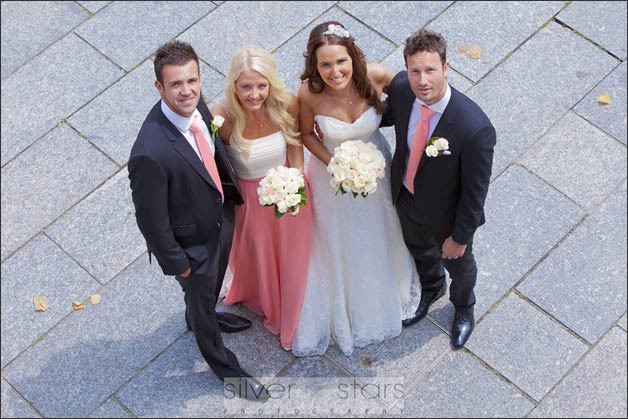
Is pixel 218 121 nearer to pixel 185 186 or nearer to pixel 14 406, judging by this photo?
pixel 185 186

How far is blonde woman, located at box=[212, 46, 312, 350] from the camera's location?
5141mm

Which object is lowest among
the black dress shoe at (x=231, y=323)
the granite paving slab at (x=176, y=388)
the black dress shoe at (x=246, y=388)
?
the granite paving slab at (x=176, y=388)

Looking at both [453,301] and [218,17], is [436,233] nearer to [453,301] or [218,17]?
[453,301]

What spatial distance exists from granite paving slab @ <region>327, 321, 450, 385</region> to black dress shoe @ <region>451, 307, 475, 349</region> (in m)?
0.09

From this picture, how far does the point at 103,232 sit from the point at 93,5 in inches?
101

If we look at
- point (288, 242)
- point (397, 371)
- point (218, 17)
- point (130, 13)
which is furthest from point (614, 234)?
point (130, 13)

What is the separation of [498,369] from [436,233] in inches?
46.7

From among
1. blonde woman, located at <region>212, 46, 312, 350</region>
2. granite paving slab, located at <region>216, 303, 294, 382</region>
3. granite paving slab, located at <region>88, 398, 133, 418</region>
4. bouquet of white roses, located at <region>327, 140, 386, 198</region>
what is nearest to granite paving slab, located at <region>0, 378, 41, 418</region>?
granite paving slab, located at <region>88, 398, 133, 418</region>

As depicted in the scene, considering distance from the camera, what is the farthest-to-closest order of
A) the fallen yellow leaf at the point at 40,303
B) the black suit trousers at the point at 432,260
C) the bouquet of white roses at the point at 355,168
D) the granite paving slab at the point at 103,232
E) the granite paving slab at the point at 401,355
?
the granite paving slab at the point at 103,232 < the fallen yellow leaf at the point at 40,303 < the granite paving slab at the point at 401,355 < the black suit trousers at the point at 432,260 < the bouquet of white roses at the point at 355,168

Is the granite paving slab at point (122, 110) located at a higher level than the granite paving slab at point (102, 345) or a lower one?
higher

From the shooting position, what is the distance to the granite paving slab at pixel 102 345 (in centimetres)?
623

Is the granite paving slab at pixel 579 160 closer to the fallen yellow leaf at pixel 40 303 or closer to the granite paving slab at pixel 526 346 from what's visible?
the granite paving slab at pixel 526 346

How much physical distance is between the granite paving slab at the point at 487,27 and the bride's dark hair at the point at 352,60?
241cm

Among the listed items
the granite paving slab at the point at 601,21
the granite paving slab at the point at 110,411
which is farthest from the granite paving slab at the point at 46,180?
the granite paving slab at the point at 601,21
